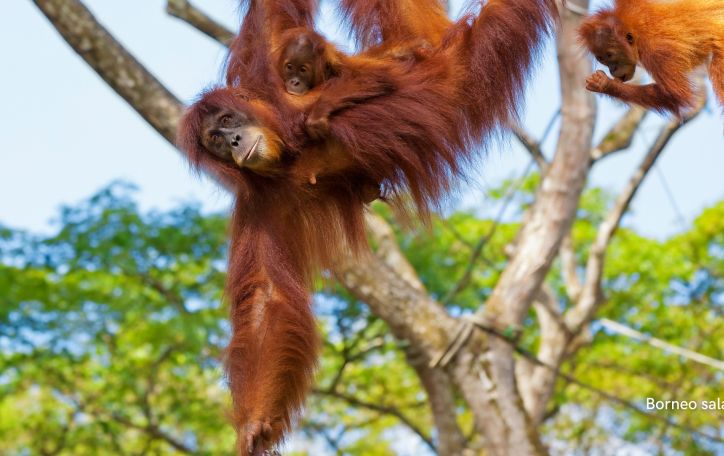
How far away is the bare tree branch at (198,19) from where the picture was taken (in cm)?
660

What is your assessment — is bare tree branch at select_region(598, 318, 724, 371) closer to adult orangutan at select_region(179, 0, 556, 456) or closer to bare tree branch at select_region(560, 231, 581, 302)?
bare tree branch at select_region(560, 231, 581, 302)

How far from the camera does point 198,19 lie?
21.7 ft

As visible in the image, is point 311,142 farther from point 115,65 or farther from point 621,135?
point 621,135

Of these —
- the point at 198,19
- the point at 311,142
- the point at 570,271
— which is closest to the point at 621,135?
the point at 570,271

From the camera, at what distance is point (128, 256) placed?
870 centimetres

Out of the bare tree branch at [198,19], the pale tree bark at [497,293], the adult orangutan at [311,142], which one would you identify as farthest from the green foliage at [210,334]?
the adult orangutan at [311,142]

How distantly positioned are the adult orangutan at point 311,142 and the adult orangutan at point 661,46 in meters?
0.36

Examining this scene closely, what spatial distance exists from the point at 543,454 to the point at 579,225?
746 centimetres

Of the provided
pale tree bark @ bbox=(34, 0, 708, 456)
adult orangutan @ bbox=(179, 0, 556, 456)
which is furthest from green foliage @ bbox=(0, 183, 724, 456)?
adult orangutan @ bbox=(179, 0, 556, 456)

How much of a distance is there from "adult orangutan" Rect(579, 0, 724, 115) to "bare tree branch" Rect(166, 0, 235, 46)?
326cm

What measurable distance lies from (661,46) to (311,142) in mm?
1410

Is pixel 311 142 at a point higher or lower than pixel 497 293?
lower

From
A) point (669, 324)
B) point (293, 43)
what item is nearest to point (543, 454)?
point (293, 43)

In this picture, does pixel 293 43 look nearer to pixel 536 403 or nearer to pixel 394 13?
pixel 394 13
